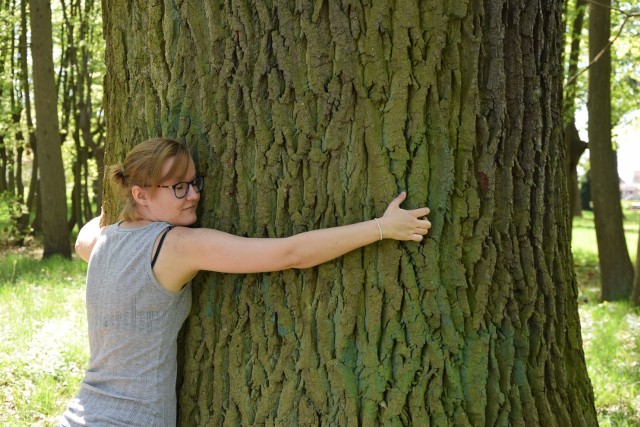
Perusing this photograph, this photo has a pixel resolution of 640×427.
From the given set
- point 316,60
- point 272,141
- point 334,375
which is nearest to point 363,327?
point 334,375

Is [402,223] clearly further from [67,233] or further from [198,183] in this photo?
[67,233]

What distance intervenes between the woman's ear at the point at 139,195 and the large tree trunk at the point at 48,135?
11.9 m

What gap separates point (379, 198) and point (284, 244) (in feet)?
1.31

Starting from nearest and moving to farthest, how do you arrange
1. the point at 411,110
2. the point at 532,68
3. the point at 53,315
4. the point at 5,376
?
1. the point at 411,110
2. the point at 532,68
3. the point at 5,376
4. the point at 53,315

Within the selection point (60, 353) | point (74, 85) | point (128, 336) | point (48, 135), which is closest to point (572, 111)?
point (48, 135)

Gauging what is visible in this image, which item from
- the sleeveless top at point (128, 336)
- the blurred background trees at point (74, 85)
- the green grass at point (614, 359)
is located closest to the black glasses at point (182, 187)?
the sleeveless top at point (128, 336)

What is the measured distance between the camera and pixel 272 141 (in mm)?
2758

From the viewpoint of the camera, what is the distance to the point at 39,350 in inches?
223

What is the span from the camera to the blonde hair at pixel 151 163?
2.76 m

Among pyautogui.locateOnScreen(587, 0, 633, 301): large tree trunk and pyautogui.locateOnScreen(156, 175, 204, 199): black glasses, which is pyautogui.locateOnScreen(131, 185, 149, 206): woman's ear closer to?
pyautogui.locateOnScreen(156, 175, 204, 199): black glasses

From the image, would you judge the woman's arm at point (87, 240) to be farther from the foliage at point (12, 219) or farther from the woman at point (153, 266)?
the foliage at point (12, 219)

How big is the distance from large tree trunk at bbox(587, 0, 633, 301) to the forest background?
124mm

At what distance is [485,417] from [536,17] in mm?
1613

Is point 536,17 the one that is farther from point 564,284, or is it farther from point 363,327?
point 363,327
